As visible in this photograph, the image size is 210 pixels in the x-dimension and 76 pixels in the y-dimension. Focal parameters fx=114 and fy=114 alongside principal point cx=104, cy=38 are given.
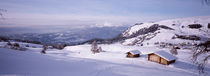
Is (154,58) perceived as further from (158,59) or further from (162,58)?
(162,58)

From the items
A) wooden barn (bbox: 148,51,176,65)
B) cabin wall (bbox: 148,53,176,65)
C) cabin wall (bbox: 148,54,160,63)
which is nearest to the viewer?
wooden barn (bbox: 148,51,176,65)

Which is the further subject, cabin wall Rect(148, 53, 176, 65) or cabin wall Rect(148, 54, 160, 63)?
cabin wall Rect(148, 54, 160, 63)

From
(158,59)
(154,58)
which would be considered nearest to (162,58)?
(158,59)

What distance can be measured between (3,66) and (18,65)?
41.8 inches

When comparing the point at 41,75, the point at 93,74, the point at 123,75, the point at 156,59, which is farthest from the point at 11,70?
the point at 156,59

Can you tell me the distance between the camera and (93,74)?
11.6m

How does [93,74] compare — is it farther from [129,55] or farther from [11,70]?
[129,55]

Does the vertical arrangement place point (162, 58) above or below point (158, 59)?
above

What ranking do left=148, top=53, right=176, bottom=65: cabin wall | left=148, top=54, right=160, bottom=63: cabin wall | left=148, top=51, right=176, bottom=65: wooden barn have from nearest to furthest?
left=148, top=51, right=176, bottom=65: wooden barn < left=148, top=53, right=176, bottom=65: cabin wall < left=148, top=54, right=160, bottom=63: cabin wall

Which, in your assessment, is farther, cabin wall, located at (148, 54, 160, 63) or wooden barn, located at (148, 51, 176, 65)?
cabin wall, located at (148, 54, 160, 63)

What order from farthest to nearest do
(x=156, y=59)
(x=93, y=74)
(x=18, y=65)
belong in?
(x=156, y=59)
(x=93, y=74)
(x=18, y=65)

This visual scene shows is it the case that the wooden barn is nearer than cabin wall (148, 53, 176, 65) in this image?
Yes

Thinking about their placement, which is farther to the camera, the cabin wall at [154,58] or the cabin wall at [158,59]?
the cabin wall at [154,58]

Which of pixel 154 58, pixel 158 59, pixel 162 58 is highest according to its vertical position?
pixel 162 58
